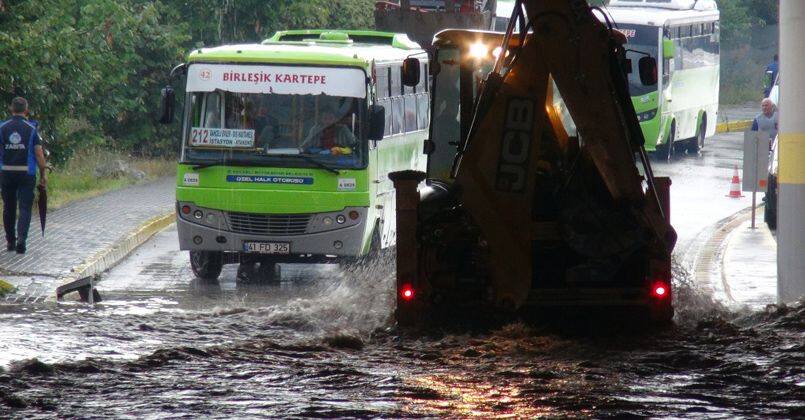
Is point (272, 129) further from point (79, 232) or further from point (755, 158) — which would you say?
point (755, 158)

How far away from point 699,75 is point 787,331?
89.4ft

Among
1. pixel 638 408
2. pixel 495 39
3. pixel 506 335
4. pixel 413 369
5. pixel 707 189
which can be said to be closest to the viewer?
pixel 638 408

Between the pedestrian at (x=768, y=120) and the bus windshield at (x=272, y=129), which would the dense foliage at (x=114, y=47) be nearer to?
the bus windshield at (x=272, y=129)

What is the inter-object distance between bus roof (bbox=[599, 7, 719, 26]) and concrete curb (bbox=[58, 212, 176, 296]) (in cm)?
1444

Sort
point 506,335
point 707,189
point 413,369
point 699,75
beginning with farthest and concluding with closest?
point 699,75 < point 707,189 < point 506,335 < point 413,369

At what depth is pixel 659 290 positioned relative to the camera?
11031mm

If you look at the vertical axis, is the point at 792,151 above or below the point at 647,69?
below

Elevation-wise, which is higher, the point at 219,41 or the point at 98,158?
the point at 219,41

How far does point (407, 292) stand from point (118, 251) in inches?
352

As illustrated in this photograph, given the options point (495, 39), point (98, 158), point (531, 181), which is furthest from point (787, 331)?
point (98, 158)

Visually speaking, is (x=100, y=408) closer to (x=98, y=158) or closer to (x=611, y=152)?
(x=611, y=152)

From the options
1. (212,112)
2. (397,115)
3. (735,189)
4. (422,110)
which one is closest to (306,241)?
(212,112)

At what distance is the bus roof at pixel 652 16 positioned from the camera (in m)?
34.7

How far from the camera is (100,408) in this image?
29.6ft
